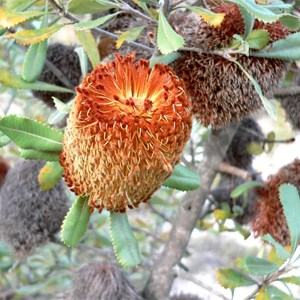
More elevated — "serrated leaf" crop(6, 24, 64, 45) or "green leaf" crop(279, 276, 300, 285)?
"serrated leaf" crop(6, 24, 64, 45)

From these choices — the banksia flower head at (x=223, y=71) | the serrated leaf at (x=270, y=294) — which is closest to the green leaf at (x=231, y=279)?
the serrated leaf at (x=270, y=294)

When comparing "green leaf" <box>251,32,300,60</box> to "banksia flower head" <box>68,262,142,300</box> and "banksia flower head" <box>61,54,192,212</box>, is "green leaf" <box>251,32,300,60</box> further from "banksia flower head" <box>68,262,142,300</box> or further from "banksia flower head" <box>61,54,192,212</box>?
"banksia flower head" <box>68,262,142,300</box>

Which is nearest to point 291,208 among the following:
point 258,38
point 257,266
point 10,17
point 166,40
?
point 257,266

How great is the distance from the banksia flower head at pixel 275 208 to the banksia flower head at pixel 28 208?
1.34 ft

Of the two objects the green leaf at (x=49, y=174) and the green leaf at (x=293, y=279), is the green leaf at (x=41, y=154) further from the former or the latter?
the green leaf at (x=293, y=279)

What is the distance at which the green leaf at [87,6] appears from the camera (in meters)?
0.76

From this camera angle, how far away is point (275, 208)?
1.26 meters

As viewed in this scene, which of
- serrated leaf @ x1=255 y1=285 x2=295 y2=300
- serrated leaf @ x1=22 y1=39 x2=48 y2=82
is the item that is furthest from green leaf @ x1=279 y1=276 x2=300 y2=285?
serrated leaf @ x1=22 y1=39 x2=48 y2=82

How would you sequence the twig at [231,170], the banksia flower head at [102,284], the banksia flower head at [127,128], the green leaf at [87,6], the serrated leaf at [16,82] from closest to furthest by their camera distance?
the banksia flower head at [127,128] < the green leaf at [87,6] < the serrated leaf at [16,82] < the banksia flower head at [102,284] < the twig at [231,170]

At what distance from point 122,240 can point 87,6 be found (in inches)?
11.8

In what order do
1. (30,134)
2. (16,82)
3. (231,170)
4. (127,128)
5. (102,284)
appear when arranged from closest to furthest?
(127,128), (30,134), (16,82), (102,284), (231,170)

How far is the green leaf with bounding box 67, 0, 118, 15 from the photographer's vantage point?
2.49 feet

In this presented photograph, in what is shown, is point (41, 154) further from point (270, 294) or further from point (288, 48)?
point (270, 294)

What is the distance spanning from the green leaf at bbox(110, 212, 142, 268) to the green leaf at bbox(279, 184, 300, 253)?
0.32 meters
